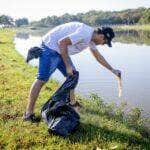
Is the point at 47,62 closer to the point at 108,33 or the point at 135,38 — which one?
the point at 108,33

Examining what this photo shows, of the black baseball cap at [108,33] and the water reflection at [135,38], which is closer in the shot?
the black baseball cap at [108,33]

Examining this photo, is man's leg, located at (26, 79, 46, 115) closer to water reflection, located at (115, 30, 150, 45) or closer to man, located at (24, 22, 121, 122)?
man, located at (24, 22, 121, 122)

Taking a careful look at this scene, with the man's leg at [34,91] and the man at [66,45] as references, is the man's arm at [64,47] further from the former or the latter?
the man's leg at [34,91]

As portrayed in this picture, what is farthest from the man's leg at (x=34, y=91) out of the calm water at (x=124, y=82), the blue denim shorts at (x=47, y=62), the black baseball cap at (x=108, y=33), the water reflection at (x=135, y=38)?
the water reflection at (x=135, y=38)

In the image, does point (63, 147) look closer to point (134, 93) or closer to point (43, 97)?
point (43, 97)

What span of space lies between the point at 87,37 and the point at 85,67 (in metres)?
14.4

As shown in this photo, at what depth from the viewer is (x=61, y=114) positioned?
798cm

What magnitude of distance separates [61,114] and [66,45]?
4.41 feet

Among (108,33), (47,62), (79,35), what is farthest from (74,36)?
(47,62)

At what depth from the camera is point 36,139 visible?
741cm

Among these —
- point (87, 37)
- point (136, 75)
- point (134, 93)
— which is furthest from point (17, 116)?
point (136, 75)

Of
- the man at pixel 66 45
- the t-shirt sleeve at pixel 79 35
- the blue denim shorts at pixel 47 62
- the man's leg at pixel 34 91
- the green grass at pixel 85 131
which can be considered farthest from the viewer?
the man's leg at pixel 34 91

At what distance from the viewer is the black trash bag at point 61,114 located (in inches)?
302

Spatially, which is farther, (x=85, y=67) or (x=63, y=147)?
(x=85, y=67)
